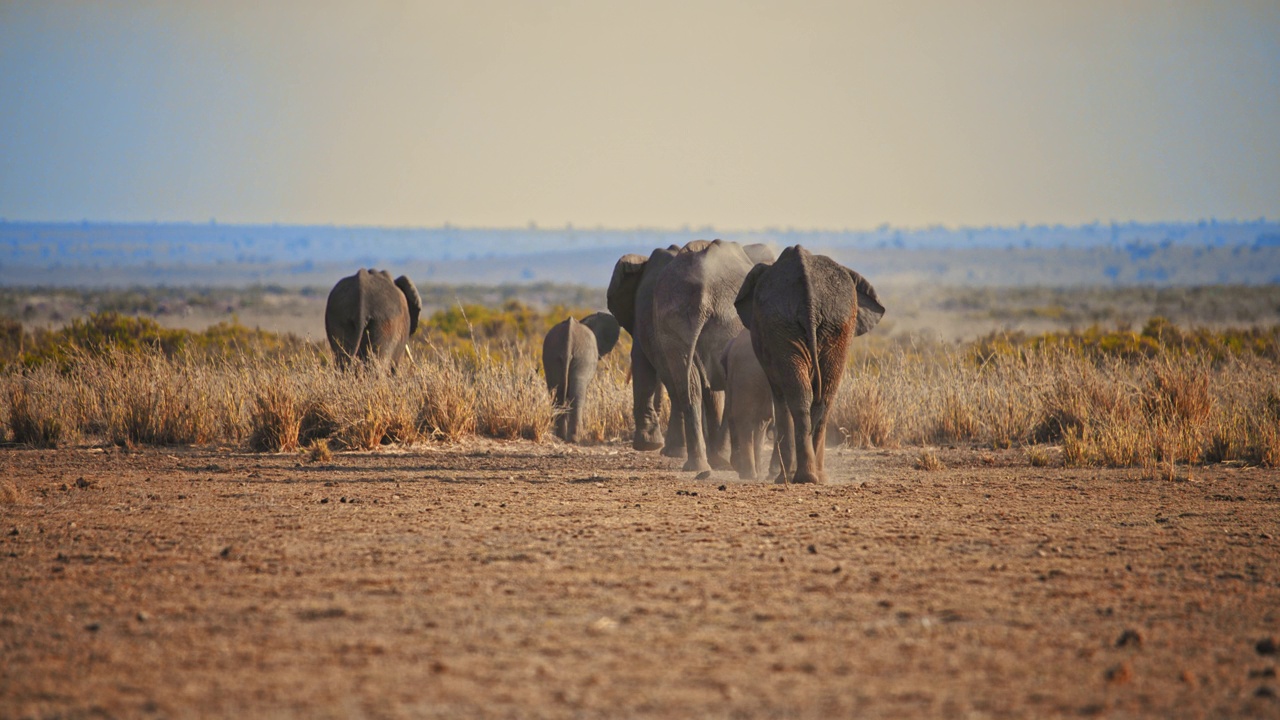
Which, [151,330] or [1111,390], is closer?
[1111,390]

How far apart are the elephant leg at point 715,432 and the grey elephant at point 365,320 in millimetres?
4914

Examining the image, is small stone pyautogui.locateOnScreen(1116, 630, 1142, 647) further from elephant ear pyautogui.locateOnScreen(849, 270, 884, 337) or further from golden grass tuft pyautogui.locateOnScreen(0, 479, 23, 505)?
golden grass tuft pyautogui.locateOnScreen(0, 479, 23, 505)

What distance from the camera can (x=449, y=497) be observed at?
33.6ft

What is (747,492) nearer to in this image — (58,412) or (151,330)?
(58,412)

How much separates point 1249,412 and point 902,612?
9258 mm

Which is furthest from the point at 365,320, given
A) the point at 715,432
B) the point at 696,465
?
the point at 696,465

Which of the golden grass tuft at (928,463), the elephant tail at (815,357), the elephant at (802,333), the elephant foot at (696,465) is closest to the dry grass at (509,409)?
the golden grass tuft at (928,463)

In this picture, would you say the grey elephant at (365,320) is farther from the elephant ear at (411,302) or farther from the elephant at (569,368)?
the elephant at (569,368)

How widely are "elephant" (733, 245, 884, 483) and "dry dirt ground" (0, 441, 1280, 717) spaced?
0.57 metres

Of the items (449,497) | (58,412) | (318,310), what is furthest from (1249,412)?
(318,310)

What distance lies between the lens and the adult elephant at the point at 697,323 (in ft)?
37.8

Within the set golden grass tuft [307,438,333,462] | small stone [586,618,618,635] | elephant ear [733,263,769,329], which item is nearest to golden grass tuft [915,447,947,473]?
elephant ear [733,263,769,329]

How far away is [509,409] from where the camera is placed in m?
15.1

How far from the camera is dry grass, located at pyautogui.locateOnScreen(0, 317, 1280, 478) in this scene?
1391 centimetres
